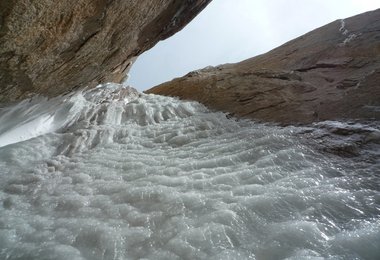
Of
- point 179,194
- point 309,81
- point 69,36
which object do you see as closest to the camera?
point 179,194

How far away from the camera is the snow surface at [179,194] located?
252cm

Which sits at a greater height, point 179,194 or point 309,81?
point 309,81

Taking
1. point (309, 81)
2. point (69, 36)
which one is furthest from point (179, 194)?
point (309, 81)

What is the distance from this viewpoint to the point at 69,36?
384 cm

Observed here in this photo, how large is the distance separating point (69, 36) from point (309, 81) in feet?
12.1

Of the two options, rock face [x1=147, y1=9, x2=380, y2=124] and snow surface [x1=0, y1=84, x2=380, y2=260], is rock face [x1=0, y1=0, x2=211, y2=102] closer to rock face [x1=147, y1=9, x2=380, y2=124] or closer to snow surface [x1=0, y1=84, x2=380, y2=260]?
snow surface [x1=0, y1=84, x2=380, y2=260]

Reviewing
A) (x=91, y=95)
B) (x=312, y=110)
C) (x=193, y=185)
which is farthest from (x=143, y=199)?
(x=91, y=95)

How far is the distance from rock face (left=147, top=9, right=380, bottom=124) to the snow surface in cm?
63

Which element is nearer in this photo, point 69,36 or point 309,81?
point 69,36

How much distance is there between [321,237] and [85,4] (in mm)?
3018

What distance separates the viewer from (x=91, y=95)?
22.4 feet

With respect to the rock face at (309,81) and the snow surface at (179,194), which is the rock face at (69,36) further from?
the rock face at (309,81)

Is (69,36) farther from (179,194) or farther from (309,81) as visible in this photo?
(309,81)

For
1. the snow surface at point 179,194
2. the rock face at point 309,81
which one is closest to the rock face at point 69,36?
the snow surface at point 179,194
